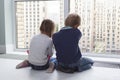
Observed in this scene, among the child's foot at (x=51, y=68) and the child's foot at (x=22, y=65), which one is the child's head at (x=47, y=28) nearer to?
the child's foot at (x=51, y=68)

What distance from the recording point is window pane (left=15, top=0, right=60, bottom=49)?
2.96 m

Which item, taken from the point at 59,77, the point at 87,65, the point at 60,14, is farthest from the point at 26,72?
the point at 60,14

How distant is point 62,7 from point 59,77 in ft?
3.97

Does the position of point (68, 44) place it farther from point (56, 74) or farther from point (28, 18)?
point (28, 18)

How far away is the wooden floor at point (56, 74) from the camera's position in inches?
78.8

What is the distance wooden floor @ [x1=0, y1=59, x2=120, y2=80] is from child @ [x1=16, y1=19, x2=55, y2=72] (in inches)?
3.7

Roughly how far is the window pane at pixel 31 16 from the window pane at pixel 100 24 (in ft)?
0.99

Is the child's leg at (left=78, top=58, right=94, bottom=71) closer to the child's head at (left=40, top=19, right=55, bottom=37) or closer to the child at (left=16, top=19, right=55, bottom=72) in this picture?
the child at (left=16, top=19, right=55, bottom=72)

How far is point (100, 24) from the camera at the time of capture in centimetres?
274

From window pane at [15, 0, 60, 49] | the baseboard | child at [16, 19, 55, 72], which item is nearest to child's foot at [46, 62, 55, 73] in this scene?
child at [16, 19, 55, 72]

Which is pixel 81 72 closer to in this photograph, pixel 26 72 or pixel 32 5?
pixel 26 72

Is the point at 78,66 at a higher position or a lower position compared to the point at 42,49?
lower

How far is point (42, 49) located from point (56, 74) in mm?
314

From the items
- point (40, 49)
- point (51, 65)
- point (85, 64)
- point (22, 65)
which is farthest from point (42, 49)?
point (85, 64)
